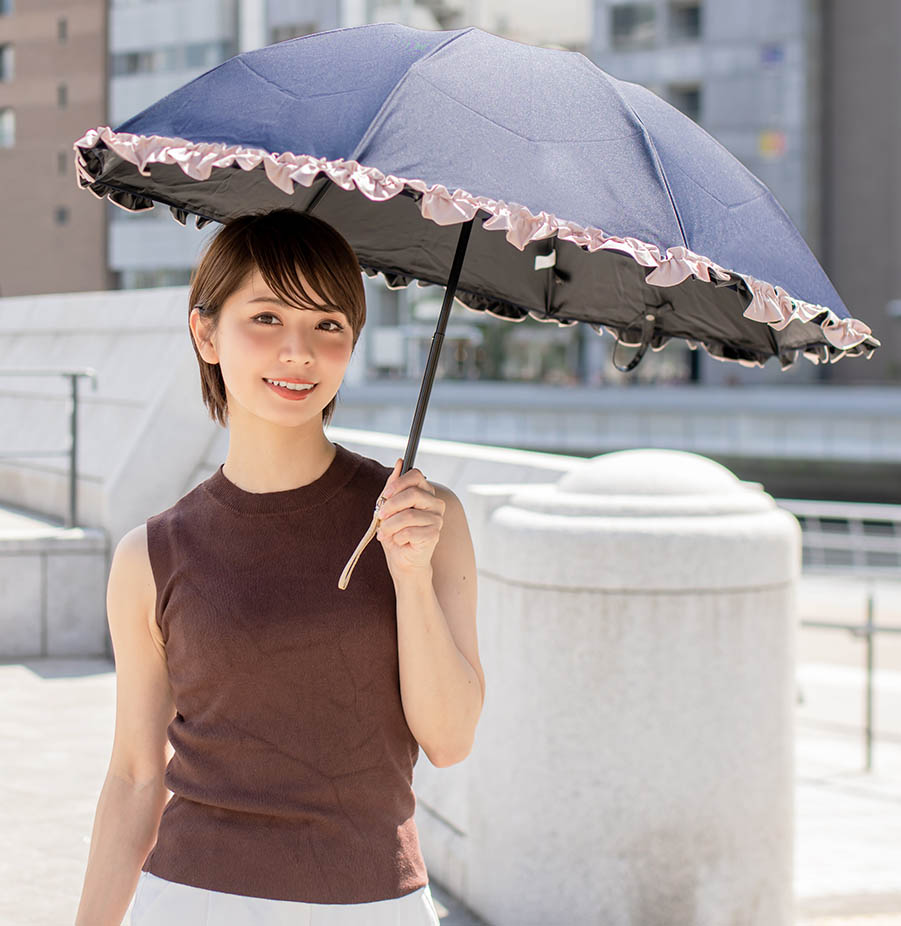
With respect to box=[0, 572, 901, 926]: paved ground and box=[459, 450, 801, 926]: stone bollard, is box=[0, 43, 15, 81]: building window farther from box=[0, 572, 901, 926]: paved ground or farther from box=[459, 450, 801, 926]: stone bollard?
box=[459, 450, 801, 926]: stone bollard

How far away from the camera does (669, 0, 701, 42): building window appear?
51.7 meters

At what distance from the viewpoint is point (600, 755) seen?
13.7 feet

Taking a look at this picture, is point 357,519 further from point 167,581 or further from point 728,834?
point 728,834

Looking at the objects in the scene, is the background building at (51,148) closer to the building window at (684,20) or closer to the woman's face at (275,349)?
the building window at (684,20)

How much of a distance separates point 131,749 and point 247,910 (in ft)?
1.10

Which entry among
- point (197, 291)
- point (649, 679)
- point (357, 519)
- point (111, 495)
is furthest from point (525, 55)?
point (111, 495)

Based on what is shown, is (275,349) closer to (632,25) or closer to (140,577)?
(140,577)

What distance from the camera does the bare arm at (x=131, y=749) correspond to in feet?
6.72

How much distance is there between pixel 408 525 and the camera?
1919 millimetres

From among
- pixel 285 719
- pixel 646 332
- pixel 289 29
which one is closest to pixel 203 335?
pixel 285 719

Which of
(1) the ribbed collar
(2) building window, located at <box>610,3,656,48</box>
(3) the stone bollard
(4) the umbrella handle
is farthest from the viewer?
(2) building window, located at <box>610,3,656,48</box>

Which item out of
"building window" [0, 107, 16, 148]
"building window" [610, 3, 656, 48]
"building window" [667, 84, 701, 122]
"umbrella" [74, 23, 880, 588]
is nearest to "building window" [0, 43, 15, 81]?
"building window" [0, 107, 16, 148]

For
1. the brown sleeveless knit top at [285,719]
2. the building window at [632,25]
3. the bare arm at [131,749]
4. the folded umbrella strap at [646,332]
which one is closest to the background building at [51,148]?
the building window at [632,25]

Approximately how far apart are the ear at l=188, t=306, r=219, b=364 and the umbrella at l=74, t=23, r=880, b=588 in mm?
243
